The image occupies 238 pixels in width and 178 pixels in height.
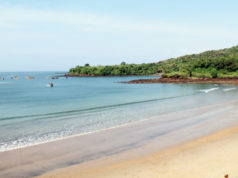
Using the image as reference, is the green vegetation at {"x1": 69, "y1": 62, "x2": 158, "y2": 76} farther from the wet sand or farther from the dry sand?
the dry sand

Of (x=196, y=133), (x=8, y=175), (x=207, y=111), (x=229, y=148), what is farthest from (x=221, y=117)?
(x=8, y=175)

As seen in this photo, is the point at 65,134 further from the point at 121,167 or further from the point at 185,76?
the point at 185,76

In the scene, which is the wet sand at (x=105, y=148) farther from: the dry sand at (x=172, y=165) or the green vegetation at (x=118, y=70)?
the green vegetation at (x=118, y=70)

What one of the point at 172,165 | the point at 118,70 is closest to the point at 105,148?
the point at 172,165

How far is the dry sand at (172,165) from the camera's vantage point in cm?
909

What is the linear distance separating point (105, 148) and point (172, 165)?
4.06 m

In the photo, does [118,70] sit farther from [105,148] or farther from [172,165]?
[172,165]

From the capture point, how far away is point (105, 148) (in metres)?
12.9

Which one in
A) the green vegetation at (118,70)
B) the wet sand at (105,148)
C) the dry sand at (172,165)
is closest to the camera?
the dry sand at (172,165)

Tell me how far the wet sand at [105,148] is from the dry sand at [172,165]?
0.04m

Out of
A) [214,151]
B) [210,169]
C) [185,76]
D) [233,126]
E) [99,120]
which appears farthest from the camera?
[185,76]

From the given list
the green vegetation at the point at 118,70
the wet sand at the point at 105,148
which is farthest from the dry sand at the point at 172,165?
the green vegetation at the point at 118,70

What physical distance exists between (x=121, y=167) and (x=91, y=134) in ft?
20.1

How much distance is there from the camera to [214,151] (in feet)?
38.1
